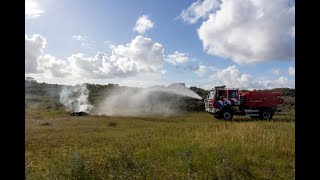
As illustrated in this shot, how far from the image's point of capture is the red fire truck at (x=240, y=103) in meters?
27.2

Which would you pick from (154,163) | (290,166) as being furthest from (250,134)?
(154,163)

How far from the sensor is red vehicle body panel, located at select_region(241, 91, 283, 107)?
27.7m

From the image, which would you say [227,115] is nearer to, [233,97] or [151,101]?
[233,97]

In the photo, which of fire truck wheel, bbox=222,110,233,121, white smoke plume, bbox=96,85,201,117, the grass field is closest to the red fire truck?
fire truck wheel, bbox=222,110,233,121

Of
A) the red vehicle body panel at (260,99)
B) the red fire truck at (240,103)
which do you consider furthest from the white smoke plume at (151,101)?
the red vehicle body panel at (260,99)

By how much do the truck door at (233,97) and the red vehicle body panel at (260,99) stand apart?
2.75 ft

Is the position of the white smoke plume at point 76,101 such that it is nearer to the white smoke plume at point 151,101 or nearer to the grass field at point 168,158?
the white smoke plume at point 151,101

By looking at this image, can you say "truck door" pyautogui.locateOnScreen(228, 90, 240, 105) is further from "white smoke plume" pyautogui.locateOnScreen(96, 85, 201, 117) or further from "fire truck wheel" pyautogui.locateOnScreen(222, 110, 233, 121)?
"white smoke plume" pyautogui.locateOnScreen(96, 85, 201, 117)

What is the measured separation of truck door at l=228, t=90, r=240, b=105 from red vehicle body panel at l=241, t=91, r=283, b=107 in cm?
84

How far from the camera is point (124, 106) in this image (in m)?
41.0
